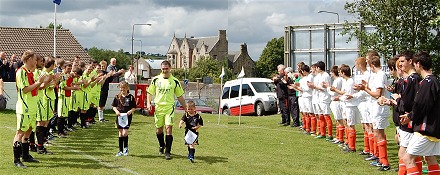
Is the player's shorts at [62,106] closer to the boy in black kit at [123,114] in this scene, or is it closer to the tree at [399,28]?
the boy in black kit at [123,114]

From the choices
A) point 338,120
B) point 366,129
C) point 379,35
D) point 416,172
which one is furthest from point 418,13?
point 416,172

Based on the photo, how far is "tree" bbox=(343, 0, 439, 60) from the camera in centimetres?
2053

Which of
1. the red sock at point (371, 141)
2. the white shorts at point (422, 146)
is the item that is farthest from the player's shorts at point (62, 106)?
the white shorts at point (422, 146)

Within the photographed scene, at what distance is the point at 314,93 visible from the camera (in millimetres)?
16469

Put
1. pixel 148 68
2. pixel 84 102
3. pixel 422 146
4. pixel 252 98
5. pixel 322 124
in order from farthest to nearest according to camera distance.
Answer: pixel 148 68
pixel 252 98
pixel 84 102
pixel 322 124
pixel 422 146

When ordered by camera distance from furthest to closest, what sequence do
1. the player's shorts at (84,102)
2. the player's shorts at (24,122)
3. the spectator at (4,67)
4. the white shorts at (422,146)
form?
1. the spectator at (4,67)
2. the player's shorts at (84,102)
3. the player's shorts at (24,122)
4. the white shorts at (422,146)

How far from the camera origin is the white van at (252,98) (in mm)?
28103

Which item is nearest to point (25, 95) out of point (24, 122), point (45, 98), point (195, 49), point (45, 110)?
point (24, 122)

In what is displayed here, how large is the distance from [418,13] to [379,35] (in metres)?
1.56

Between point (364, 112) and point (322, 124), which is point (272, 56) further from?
point (364, 112)

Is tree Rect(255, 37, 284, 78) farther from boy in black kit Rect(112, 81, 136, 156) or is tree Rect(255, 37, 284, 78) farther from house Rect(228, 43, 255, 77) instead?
boy in black kit Rect(112, 81, 136, 156)

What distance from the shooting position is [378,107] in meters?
11.4

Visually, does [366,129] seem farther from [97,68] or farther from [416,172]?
[97,68]

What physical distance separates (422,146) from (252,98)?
68.7 feet
